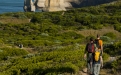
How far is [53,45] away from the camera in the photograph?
104 ft

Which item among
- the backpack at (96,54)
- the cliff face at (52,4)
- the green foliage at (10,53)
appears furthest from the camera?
the cliff face at (52,4)

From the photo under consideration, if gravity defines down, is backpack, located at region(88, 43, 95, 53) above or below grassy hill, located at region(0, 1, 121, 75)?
above

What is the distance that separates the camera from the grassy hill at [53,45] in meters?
13.5

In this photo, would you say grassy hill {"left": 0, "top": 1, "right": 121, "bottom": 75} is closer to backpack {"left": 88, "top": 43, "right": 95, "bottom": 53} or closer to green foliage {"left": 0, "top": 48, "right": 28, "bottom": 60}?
green foliage {"left": 0, "top": 48, "right": 28, "bottom": 60}

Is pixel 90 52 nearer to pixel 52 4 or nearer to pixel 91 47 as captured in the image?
pixel 91 47

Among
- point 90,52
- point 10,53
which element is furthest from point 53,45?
point 90,52

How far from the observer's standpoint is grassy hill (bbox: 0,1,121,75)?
1346 cm

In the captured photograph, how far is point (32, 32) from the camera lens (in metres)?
47.1

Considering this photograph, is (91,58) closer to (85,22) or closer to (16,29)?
(16,29)

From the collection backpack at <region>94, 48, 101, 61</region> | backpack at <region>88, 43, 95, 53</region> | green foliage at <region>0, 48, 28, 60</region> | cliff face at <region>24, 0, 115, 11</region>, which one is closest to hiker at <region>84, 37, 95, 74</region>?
backpack at <region>88, 43, 95, 53</region>

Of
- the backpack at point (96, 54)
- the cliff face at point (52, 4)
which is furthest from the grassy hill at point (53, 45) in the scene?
the cliff face at point (52, 4)

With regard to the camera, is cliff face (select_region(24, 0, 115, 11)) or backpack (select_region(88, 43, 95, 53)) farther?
cliff face (select_region(24, 0, 115, 11))

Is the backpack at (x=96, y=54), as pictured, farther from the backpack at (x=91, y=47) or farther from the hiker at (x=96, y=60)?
the backpack at (x=91, y=47)

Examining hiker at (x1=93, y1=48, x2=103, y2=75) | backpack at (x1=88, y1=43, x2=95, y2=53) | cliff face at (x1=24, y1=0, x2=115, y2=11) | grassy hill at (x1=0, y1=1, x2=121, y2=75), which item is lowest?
cliff face at (x1=24, y1=0, x2=115, y2=11)
